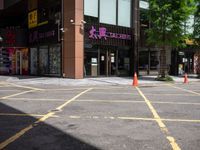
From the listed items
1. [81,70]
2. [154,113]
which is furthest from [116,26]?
[154,113]

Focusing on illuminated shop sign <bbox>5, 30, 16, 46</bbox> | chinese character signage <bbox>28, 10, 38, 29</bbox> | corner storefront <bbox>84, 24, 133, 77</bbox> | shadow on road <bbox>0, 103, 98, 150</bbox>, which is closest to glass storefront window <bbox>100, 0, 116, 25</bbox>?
corner storefront <bbox>84, 24, 133, 77</bbox>

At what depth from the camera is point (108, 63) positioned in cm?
2841

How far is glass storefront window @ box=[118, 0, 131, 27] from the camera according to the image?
94.3 ft

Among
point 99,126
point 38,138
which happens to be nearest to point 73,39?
point 99,126

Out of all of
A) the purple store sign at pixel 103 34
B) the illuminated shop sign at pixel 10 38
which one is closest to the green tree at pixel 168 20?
the purple store sign at pixel 103 34

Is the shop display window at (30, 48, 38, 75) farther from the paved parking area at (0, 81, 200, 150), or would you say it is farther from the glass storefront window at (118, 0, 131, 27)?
the paved parking area at (0, 81, 200, 150)

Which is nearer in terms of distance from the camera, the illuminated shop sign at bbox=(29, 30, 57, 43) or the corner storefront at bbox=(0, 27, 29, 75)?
the illuminated shop sign at bbox=(29, 30, 57, 43)

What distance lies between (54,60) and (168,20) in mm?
9443

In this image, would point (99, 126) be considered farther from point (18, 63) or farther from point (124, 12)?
point (18, 63)

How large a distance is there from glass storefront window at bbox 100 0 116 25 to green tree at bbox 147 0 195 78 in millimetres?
3091

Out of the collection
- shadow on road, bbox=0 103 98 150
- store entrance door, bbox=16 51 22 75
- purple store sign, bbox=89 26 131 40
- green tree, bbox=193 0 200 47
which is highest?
green tree, bbox=193 0 200 47

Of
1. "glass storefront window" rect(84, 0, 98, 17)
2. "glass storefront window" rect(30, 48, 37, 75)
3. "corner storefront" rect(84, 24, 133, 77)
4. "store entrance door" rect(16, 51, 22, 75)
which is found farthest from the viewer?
"store entrance door" rect(16, 51, 22, 75)

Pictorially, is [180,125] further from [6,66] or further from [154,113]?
[6,66]

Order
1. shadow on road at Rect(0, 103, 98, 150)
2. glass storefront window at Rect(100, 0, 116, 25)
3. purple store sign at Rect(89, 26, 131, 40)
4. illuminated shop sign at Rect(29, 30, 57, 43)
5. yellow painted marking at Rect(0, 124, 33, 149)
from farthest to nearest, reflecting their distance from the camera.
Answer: illuminated shop sign at Rect(29, 30, 57, 43), glass storefront window at Rect(100, 0, 116, 25), purple store sign at Rect(89, 26, 131, 40), yellow painted marking at Rect(0, 124, 33, 149), shadow on road at Rect(0, 103, 98, 150)
